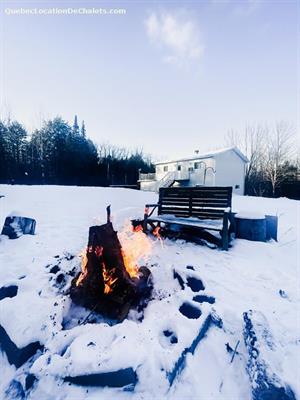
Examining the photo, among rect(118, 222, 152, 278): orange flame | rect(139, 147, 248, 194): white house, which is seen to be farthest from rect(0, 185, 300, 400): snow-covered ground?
rect(139, 147, 248, 194): white house

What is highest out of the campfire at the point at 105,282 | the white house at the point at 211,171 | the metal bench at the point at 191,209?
the white house at the point at 211,171

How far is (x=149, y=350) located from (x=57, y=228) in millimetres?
5264

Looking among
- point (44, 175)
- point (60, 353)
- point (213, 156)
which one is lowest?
point (60, 353)

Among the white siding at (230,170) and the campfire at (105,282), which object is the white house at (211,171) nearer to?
the white siding at (230,170)

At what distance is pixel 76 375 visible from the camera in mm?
1850

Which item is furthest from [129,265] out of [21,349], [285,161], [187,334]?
[285,161]

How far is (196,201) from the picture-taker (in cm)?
633

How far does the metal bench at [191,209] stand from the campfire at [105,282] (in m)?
2.49

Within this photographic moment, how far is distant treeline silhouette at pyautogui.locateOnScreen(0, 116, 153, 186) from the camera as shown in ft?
104

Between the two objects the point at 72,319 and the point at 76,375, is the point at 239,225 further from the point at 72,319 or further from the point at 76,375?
the point at 76,375

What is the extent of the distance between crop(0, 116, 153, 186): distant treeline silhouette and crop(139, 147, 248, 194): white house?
9.79 meters

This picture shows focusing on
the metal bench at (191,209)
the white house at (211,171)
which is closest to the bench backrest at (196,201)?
the metal bench at (191,209)

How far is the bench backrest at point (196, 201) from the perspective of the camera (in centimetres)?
595

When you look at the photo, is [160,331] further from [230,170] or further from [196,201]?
[230,170]
